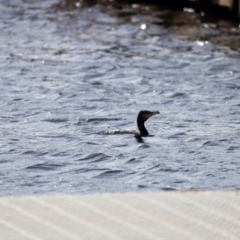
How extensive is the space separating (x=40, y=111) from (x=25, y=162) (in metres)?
3.32

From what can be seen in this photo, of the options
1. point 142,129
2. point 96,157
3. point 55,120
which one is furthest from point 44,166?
point 55,120

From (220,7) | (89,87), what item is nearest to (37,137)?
(89,87)

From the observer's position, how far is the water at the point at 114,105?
11.2 metres

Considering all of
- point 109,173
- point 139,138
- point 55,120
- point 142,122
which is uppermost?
point 109,173

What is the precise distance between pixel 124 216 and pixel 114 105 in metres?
7.50

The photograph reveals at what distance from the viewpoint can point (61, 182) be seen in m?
10.8

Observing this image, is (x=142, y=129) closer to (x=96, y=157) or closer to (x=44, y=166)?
(x=96, y=157)

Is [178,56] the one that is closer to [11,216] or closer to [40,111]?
[40,111]

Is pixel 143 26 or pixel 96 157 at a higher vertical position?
pixel 96 157

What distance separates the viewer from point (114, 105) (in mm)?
15633

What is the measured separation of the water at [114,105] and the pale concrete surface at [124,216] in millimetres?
1679

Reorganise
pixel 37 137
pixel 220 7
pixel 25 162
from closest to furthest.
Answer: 1. pixel 25 162
2. pixel 37 137
3. pixel 220 7

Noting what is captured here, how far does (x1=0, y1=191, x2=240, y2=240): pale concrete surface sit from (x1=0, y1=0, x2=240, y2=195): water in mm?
1679

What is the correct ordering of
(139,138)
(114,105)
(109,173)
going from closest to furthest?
(109,173) < (139,138) < (114,105)
